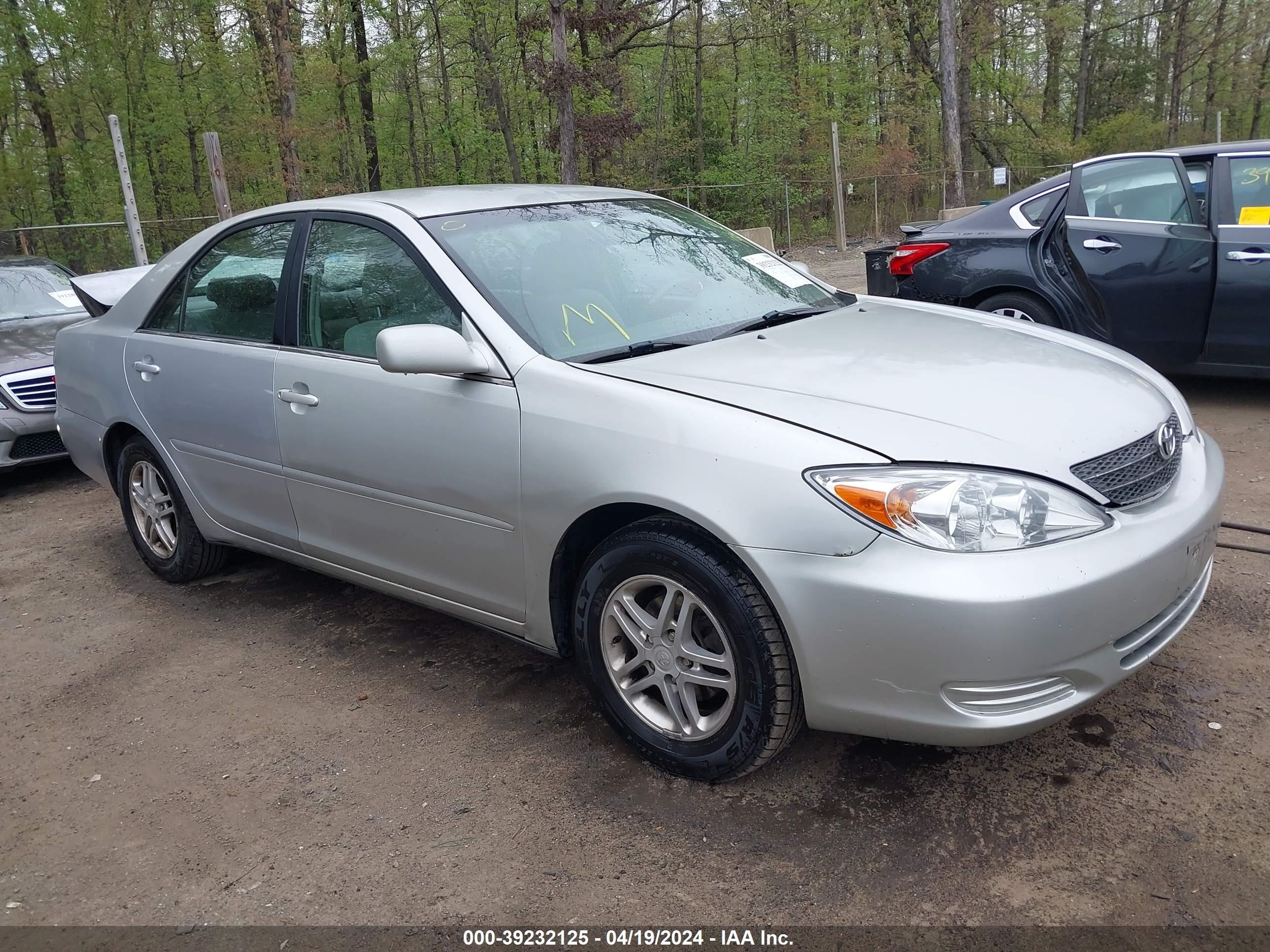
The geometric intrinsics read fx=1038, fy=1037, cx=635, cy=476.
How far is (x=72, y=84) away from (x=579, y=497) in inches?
1069

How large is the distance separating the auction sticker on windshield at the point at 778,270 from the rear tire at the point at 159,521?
264cm

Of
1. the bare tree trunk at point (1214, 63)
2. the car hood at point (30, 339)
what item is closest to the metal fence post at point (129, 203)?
the car hood at point (30, 339)

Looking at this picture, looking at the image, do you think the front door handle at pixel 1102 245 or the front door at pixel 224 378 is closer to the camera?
the front door at pixel 224 378

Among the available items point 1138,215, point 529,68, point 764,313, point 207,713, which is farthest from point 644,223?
point 529,68

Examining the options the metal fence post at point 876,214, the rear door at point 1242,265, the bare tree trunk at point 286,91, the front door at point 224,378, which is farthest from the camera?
the metal fence post at point 876,214

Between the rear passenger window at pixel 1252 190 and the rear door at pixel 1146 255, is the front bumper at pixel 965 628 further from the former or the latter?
the rear passenger window at pixel 1252 190

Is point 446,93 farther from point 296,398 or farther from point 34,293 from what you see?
point 296,398

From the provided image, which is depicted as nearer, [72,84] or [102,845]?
[102,845]

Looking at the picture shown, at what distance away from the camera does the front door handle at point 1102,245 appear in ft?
19.7

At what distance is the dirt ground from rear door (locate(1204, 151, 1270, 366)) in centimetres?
213

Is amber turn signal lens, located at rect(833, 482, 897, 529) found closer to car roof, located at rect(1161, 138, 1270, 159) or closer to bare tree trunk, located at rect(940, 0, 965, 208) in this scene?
car roof, located at rect(1161, 138, 1270, 159)

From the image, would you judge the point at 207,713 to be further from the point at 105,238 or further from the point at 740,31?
the point at 740,31

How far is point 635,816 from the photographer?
2.74 metres

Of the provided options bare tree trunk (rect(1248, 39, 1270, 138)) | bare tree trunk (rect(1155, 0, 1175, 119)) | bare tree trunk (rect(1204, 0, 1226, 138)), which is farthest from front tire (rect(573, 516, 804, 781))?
bare tree trunk (rect(1248, 39, 1270, 138))
